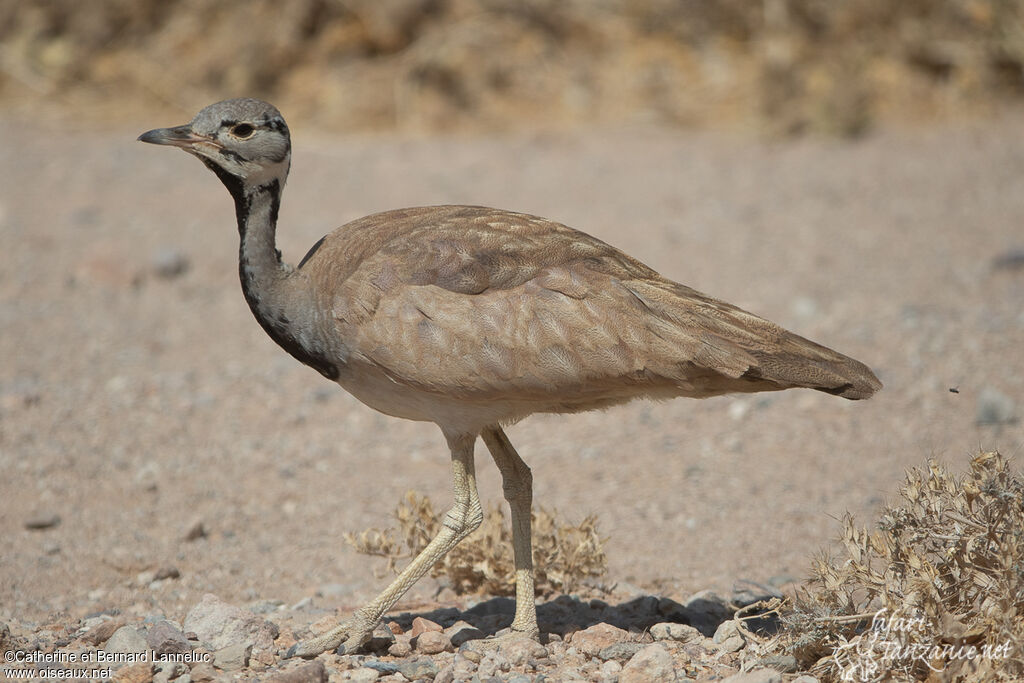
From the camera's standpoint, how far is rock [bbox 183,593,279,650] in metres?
3.66

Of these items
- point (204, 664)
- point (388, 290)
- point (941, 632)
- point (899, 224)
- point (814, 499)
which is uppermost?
point (899, 224)

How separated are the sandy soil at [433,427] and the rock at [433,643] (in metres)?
0.77

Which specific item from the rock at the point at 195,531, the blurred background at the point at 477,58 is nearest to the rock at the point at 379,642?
the rock at the point at 195,531

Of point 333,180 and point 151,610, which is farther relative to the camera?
point 333,180

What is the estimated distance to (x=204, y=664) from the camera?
3492 millimetres

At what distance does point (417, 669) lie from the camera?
3527mm

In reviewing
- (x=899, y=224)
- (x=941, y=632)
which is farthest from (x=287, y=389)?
(x=899, y=224)

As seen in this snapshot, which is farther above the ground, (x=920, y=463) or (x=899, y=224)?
(x=899, y=224)

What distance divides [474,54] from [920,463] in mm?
8271

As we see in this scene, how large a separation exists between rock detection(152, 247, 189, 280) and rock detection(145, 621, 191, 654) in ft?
16.6

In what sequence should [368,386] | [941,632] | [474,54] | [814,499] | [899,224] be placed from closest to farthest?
1. [941,632]
2. [368,386]
3. [814,499]
4. [899,224]
5. [474,54]

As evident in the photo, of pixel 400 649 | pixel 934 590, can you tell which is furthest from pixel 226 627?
pixel 934 590

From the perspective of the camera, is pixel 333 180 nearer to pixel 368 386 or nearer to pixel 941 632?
pixel 368 386

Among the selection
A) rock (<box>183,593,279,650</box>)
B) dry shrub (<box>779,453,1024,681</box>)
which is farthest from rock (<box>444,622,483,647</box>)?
dry shrub (<box>779,453,1024,681</box>)
